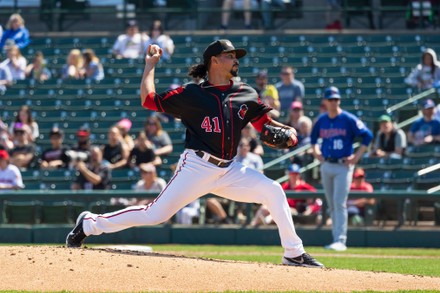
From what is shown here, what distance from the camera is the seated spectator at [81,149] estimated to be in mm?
17487

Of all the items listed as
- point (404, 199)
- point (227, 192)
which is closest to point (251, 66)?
point (404, 199)

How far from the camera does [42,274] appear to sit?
8.19 meters

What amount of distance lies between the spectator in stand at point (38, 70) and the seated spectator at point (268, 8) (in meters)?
4.61

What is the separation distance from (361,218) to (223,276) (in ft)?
24.0

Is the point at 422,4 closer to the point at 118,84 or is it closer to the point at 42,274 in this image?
the point at 118,84

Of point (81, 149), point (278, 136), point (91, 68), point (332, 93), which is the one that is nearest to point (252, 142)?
point (81, 149)

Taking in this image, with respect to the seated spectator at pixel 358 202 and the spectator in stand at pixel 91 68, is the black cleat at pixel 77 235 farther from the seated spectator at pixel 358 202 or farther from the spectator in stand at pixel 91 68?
the spectator in stand at pixel 91 68

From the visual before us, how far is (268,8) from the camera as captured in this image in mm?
22578

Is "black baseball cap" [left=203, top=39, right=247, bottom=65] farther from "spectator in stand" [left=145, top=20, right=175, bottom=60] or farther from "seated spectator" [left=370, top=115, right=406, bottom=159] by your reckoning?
"spectator in stand" [left=145, top=20, right=175, bottom=60]

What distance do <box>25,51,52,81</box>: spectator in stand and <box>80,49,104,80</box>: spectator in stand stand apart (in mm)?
831

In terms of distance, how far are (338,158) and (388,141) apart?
3.02 metres

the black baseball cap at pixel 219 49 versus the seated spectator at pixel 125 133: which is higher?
the black baseball cap at pixel 219 49

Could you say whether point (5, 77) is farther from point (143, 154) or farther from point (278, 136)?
point (278, 136)

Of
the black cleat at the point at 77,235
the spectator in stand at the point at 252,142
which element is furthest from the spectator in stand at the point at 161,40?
the black cleat at the point at 77,235
